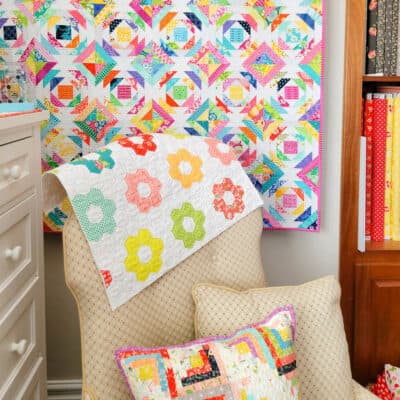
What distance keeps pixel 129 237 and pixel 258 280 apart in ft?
1.37

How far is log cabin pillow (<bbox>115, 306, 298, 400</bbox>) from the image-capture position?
127 centimetres

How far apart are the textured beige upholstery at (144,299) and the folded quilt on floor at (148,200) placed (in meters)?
0.02

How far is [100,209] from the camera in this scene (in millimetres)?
1437

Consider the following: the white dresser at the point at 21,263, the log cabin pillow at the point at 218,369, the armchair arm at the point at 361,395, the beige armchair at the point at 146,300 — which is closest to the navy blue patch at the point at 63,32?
the white dresser at the point at 21,263

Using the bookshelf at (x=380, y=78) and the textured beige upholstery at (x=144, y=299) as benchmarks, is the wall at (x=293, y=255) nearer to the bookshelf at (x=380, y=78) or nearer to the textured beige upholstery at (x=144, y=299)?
the bookshelf at (x=380, y=78)

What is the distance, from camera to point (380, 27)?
1895mm

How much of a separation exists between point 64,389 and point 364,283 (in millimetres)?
1088

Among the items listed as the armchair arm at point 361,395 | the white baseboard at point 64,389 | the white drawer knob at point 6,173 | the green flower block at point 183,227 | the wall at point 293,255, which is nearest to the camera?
the white drawer knob at point 6,173

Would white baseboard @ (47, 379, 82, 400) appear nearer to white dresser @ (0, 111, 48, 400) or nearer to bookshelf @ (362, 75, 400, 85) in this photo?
white dresser @ (0, 111, 48, 400)

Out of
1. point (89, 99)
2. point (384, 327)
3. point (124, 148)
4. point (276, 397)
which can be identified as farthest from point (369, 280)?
point (89, 99)

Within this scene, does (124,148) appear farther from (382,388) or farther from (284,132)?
(382,388)

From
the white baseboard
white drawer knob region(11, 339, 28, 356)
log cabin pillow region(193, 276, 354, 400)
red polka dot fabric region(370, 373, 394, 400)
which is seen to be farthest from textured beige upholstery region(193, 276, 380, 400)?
the white baseboard

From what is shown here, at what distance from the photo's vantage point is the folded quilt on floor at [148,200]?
1.43m

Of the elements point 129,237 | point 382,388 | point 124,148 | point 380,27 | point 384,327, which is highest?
point 380,27
